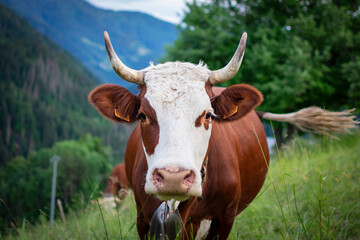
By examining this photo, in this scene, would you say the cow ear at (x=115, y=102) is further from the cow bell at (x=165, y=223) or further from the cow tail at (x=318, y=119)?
the cow tail at (x=318, y=119)

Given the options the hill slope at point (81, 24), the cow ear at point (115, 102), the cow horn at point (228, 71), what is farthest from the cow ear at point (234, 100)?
the hill slope at point (81, 24)

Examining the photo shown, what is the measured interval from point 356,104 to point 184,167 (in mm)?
13168

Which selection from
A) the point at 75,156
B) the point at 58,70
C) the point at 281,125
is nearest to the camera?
the point at 281,125

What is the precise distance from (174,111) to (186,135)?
19 centimetres

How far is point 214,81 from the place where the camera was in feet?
7.23

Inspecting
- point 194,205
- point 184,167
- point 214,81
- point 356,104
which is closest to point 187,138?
point 184,167

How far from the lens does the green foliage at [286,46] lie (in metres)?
11.1

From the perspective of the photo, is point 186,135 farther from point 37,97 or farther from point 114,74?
point 37,97

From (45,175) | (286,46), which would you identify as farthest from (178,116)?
(45,175)

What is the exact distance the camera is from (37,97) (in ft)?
257

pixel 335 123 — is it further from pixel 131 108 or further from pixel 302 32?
pixel 302 32

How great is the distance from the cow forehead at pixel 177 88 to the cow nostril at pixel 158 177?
475 millimetres

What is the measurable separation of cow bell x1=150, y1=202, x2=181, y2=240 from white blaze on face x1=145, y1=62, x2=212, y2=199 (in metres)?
0.53

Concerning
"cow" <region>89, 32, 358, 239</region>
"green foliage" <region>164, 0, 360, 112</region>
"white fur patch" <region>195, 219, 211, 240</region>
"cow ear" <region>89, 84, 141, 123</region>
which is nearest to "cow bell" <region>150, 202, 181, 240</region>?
"cow" <region>89, 32, 358, 239</region>
